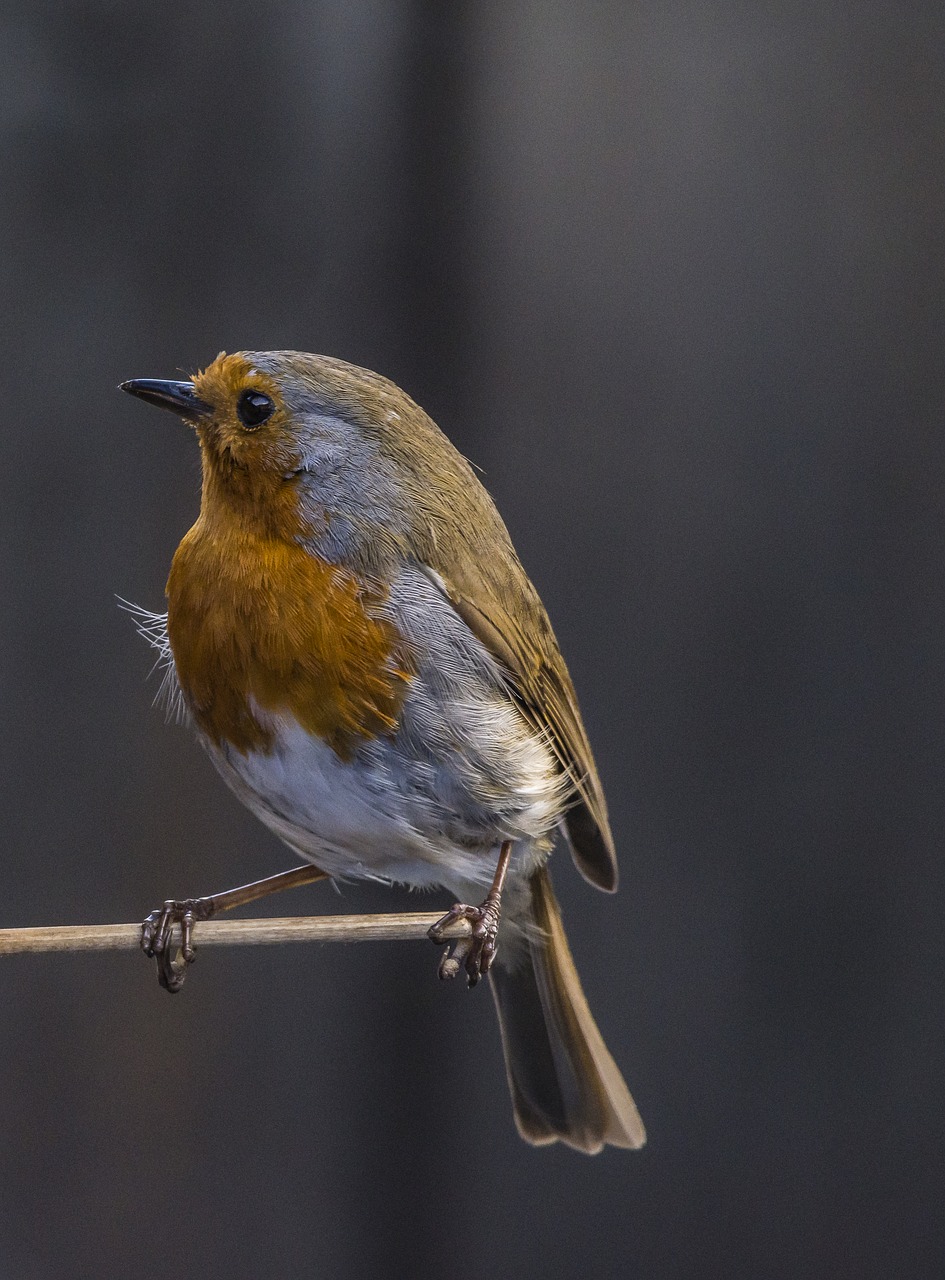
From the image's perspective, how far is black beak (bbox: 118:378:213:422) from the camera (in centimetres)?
100

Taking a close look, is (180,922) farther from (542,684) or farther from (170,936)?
(542,684)

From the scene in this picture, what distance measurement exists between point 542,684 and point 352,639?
27cm

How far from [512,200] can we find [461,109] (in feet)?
0.44

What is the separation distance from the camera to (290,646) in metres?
1.00

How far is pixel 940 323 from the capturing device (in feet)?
5.32

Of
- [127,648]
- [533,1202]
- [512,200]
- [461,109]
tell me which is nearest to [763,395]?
[512,200]

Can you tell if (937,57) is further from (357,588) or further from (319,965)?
(319,965)

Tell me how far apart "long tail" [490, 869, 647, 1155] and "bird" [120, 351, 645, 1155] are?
0.24 meters

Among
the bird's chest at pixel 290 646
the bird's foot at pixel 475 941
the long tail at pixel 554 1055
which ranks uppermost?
the bird's chest at pixel 290 646

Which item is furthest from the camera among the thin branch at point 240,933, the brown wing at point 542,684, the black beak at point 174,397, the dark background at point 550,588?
the dark background at point 550,588

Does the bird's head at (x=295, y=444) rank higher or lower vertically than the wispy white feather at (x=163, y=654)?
higher

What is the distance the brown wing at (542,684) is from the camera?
112 centimetres

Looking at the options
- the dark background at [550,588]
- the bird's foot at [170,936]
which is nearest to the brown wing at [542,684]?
the bird's foot at [170,936]

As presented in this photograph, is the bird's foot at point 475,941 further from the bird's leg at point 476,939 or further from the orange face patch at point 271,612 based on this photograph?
the orange face patch at point 271,612
